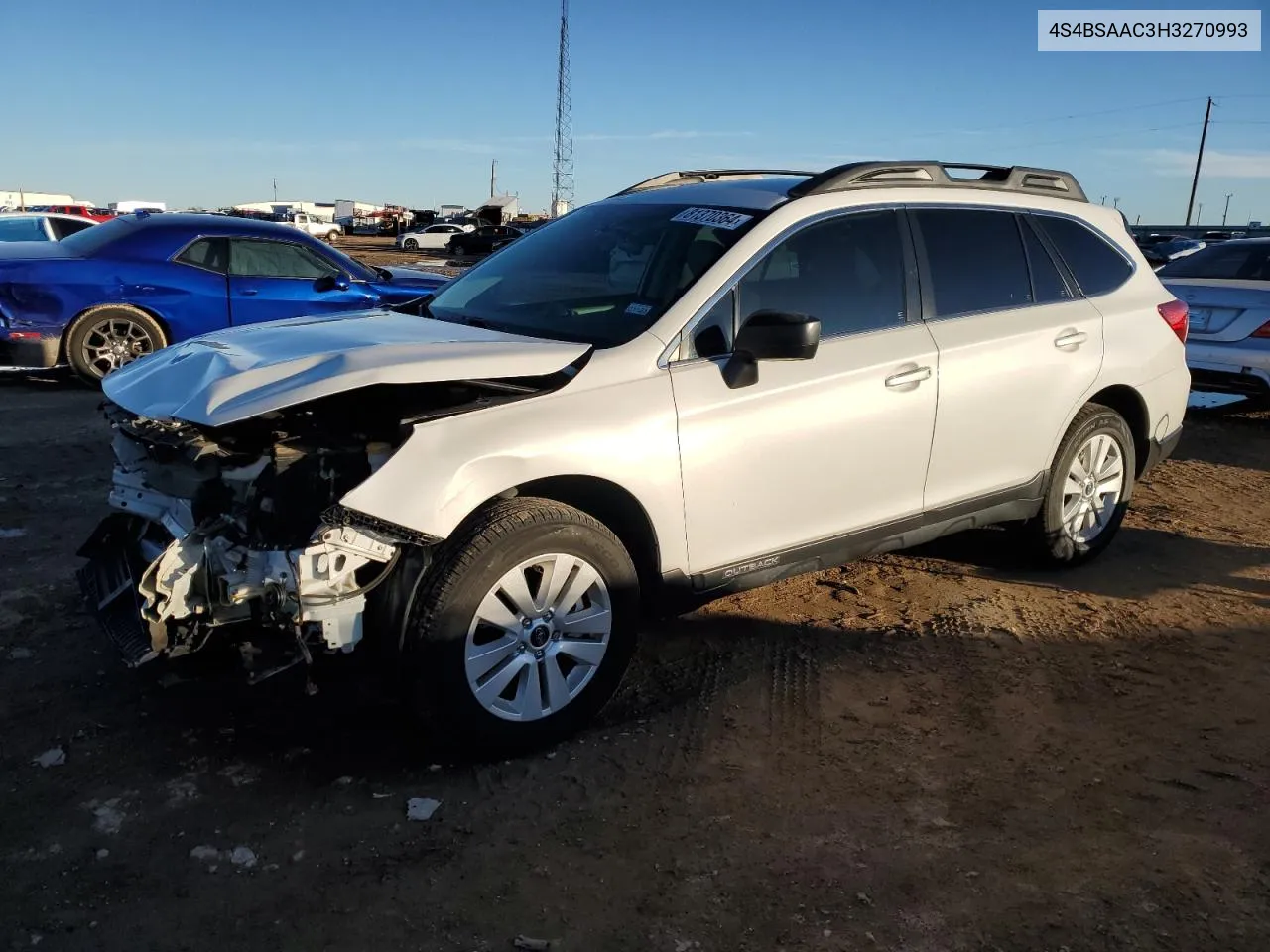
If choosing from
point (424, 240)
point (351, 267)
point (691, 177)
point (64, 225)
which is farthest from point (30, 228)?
point (424, 240)

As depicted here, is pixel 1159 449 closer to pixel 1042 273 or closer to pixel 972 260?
pixel 1042 273

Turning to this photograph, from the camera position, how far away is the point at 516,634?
320cm

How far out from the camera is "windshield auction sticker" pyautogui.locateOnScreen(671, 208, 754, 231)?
390 cm

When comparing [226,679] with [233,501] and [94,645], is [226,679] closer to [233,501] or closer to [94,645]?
[94,645]

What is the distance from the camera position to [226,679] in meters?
3.79

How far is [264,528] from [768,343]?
178 cm

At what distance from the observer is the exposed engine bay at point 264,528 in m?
2.92

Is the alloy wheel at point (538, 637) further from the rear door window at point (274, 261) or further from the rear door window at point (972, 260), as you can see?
the rear door window at point (274, 261)

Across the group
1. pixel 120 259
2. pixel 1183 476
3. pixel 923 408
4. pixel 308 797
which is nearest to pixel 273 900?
pixel 308 797

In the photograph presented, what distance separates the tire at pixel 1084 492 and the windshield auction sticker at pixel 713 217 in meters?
2.14

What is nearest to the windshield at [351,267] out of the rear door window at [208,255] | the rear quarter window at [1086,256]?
the rear door window at [208,255]

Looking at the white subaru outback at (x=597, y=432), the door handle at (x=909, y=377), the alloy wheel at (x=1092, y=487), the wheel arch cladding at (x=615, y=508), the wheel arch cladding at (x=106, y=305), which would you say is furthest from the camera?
the wheel arch cladding at (x=106, y=305)

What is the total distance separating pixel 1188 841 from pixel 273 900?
8.63 feet

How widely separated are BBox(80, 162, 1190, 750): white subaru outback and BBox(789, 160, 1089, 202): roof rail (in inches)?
0.8
